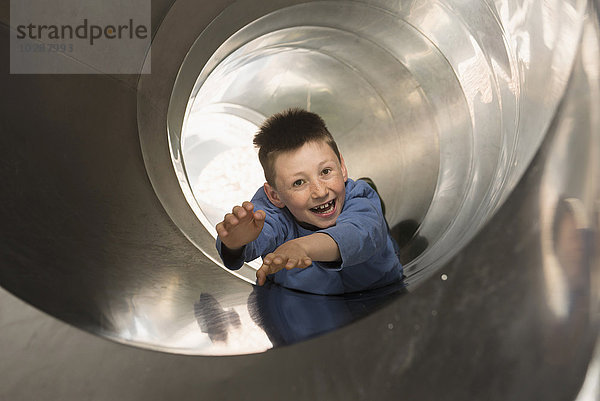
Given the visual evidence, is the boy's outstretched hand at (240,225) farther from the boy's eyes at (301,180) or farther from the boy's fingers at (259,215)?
the boy's eyes at (301,180)

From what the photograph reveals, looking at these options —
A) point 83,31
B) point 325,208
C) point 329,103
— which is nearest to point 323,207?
point 325,208

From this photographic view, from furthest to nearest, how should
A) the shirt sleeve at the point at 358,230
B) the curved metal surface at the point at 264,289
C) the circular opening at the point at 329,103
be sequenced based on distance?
1. the circular opening at the point at 329,103
2. the shirt sleeve at the point at 358,230
3. the curved metal surface at the point at 264,289

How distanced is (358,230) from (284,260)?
205 millimetres

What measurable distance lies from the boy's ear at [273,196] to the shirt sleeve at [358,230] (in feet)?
0.37

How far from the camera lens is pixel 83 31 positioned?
26.3 inches

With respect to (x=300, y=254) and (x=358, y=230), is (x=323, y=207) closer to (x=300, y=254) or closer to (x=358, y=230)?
(x=358, y=230)

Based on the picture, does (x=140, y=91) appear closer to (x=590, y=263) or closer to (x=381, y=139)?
(x=590, y=263)


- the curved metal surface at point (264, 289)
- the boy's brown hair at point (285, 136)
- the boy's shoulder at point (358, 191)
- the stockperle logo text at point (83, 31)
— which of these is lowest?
the curved metal surface at point (264, 289)

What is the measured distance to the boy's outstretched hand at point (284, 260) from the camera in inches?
23.6

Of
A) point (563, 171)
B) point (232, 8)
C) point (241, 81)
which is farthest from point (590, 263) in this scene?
point (241, 81)

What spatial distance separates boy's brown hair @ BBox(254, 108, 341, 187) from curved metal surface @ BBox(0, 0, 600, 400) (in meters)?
0.16

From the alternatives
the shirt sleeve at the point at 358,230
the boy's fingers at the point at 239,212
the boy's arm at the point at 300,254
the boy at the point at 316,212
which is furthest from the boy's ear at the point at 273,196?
the boy's fingers at the point at 239,212

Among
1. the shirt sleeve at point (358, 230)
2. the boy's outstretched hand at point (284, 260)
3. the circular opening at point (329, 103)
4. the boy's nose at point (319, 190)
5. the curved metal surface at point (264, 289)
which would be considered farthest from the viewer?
the circular opening at point (329, 103)

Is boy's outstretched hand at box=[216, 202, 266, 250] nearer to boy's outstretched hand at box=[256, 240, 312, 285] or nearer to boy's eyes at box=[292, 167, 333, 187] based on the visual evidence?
boy's outstretched hand at box=[256, 240, 312, 285]
